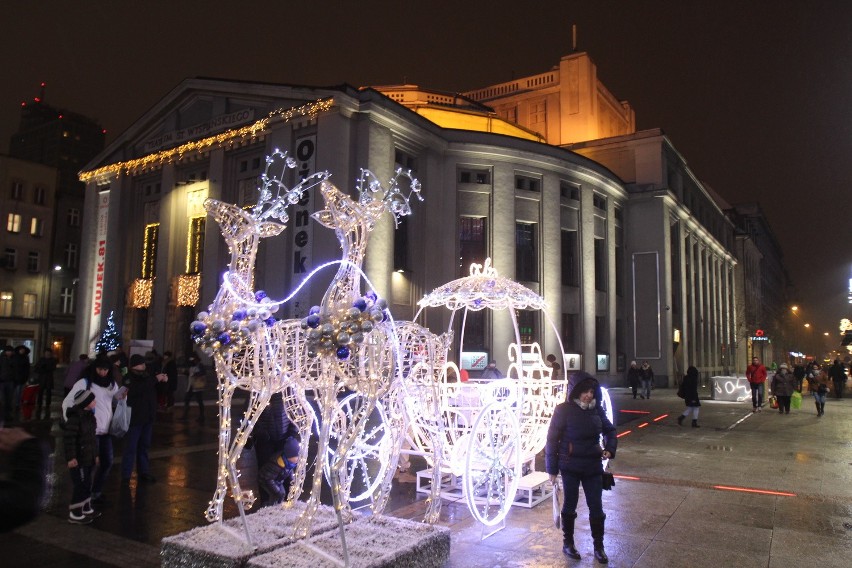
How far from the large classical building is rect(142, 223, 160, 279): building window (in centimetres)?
11

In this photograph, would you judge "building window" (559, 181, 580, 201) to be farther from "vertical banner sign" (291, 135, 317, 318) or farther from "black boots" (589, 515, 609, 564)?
"black boots" (589, 515, 609, 564)

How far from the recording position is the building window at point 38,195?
47469mm

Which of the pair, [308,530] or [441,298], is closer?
A: [308,530]

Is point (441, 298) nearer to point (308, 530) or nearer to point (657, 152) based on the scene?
point (308, 530)

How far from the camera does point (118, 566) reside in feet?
19.8

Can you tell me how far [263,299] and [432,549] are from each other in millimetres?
2932

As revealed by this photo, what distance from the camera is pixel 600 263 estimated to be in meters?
38.8

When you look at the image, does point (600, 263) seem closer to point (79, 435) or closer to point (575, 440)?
point (575, 440)

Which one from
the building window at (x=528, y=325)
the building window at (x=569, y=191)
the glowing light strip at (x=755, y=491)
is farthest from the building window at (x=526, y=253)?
the glowing light strip at (x=755, y=491)

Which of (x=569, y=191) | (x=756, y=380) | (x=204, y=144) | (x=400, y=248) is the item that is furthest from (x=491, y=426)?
(x=569, y=191)

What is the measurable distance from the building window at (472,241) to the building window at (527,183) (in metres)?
3.27

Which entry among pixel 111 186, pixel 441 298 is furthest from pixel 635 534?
pixel 111 186

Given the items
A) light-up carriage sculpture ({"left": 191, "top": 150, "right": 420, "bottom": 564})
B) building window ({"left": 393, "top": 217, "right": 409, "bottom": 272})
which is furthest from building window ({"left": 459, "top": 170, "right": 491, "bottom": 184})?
light-up carriage sculpture ({"left": 191, "top": 150, "right": 420, "bottom": 564})

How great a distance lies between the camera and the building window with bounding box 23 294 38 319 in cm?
4672
